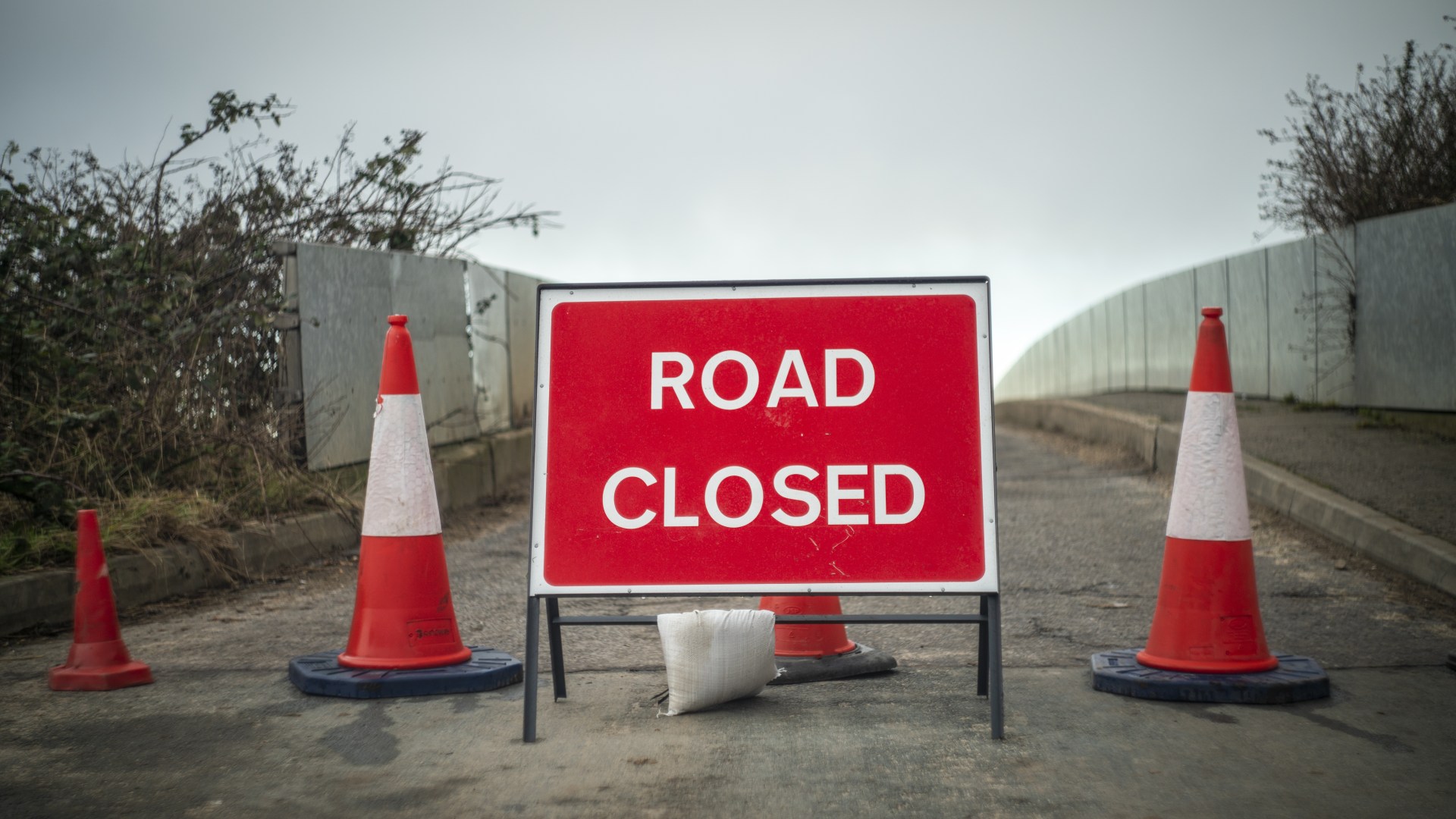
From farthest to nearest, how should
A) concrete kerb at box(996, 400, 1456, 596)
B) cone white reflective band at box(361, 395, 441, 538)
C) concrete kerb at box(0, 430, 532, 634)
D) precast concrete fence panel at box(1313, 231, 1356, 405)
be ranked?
precast concrete fence panel at box(1313, 231, 1356, 405) → concrete kerb at box(996, 400, 1456, 596) → concrete kerb at box(0, 430, 532, 634) → cone white reflective band at box(361, 395, 441, 538)

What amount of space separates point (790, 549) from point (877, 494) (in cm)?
33

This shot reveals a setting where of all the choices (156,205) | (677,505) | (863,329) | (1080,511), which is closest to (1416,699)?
(863,329)

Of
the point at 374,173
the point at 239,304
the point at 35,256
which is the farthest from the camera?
the point at 374,173

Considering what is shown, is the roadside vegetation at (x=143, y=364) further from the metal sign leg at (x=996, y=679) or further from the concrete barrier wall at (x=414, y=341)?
the metal sign leg at (x=996, y=679)

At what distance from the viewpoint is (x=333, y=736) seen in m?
4.09

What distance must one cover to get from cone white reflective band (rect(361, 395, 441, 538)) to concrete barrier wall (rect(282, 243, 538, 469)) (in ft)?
9.17

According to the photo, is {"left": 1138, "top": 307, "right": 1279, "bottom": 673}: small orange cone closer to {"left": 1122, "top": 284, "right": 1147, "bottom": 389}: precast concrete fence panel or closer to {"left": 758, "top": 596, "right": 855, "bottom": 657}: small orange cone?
{"left": 758, "top": 596, "right": 855, "bottom": 657}: small orange cone

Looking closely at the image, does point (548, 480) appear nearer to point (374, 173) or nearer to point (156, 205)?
point (156, 205)

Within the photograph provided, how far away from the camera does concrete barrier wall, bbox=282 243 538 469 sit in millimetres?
9016

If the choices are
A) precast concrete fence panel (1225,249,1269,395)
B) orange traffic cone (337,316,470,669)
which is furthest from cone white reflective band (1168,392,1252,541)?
precast concrete fence panel (1225,249,1269,395)

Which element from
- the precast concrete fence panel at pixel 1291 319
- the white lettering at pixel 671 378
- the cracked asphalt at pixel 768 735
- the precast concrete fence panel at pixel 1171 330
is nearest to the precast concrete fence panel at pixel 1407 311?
the precast concrete fence panel at pixel 1291 319

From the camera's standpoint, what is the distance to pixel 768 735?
4.05 meters

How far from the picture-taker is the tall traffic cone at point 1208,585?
14.6 feet

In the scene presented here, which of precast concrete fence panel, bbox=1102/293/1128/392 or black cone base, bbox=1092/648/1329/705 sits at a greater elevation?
precast concrete fence panel, bbox=1102/293/1128/392
